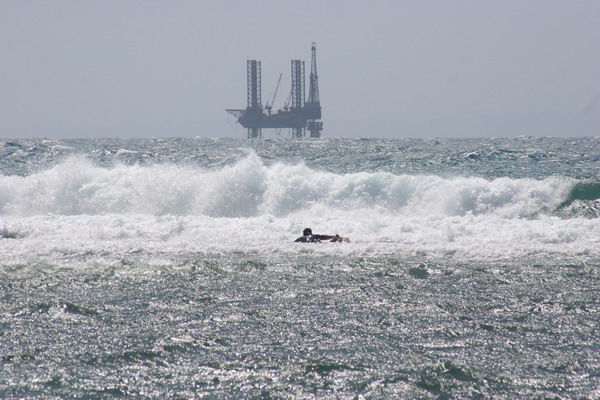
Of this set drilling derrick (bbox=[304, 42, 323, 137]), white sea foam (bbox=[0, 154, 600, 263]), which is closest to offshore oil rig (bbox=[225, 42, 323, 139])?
drilling derrick (bbox=[304, 42, 323, 137])

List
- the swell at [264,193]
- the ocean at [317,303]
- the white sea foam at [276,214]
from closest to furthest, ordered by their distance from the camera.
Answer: the ocean at [317,303]
the white sea foam at [276,214]
the swell at [264,193]

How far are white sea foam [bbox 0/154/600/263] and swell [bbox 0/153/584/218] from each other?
0.05 m

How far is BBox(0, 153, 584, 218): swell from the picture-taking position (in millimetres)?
26984

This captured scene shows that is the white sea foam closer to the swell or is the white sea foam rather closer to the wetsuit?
the swell

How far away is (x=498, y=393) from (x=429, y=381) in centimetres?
83

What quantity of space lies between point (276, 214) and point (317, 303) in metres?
16.5

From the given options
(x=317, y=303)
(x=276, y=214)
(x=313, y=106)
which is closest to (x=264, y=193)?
(x=276, y=214)

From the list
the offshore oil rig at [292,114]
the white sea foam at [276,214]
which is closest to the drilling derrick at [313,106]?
the offshore oil rig at [292,114]

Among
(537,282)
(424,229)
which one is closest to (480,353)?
(537,282)

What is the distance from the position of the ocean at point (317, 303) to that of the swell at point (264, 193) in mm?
162

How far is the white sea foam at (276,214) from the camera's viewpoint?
59.4ft

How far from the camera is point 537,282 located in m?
13.5

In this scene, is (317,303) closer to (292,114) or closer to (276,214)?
(276,214)

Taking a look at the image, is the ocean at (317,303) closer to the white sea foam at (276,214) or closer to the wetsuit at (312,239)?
the white sea foam at (276,214)
